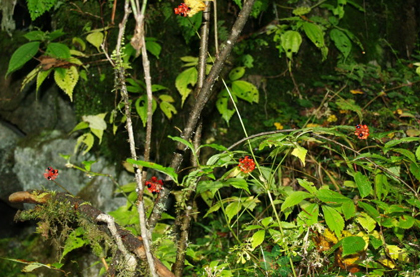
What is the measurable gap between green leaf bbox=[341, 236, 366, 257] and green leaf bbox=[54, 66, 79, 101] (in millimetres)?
2177

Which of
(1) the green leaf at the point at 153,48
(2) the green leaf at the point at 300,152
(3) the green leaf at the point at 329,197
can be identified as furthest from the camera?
(1) the green leaf at the point at 153,48

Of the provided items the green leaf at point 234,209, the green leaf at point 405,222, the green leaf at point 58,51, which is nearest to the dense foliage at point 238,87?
the green leaf at point 58,51

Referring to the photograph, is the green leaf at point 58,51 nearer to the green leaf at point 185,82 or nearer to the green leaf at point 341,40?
the green leaf at point 185,82

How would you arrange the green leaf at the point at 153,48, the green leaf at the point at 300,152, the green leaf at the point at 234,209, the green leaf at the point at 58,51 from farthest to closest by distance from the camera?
the green leaf at the point at 153,48
the green leaf at the point at 58,51
the green leaf at the point at 234,209
the green leaf at the point at 300,152

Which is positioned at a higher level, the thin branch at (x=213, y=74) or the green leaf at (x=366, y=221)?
the thin branch at (x=213, y=74)

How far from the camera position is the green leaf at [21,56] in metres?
2.66

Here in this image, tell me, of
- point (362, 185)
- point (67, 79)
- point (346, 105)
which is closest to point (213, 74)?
point (362, 185)

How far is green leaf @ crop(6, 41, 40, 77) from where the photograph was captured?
8.73 feet

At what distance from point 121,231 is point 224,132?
1.59 m

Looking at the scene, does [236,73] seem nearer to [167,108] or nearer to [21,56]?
[167,108]

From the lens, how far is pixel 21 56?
2699 millimetres

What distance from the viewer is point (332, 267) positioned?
2.08 m

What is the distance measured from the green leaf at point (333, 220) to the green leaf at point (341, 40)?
1916 mm

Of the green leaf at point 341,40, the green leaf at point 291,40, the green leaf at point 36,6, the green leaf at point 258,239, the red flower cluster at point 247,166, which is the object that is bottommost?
the green leaf at point 258,239
